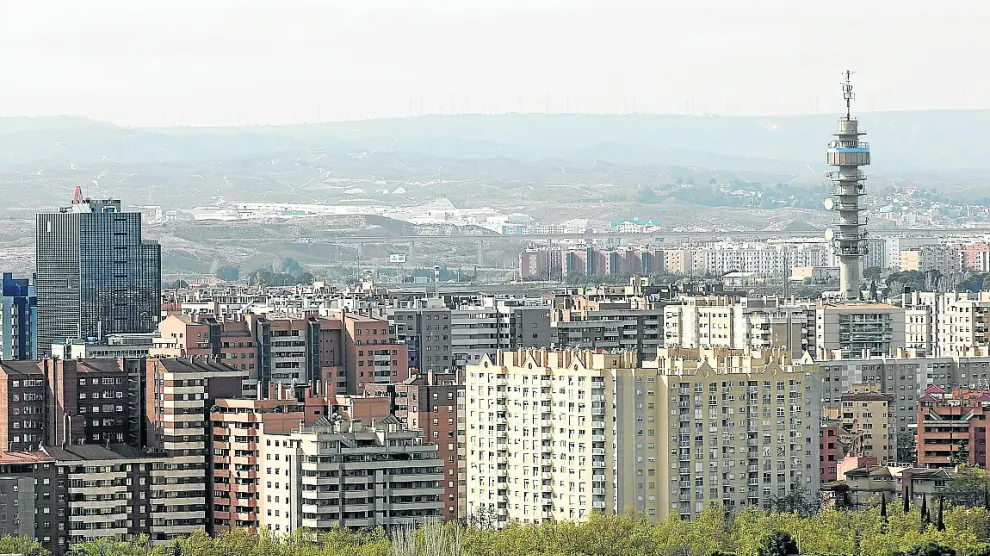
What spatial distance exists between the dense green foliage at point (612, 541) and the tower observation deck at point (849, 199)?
4115 centimetres

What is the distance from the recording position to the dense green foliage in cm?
2975

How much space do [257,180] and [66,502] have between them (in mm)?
135700

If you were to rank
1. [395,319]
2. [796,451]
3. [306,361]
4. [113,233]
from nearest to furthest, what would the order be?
[796,451]
[306,361]
[395,319]
[113,233]

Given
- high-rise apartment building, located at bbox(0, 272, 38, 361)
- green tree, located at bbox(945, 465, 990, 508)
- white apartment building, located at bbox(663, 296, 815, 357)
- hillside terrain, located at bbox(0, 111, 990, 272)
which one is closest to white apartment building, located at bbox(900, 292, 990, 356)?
white apartment building, located at bbox(663, 296, 815, 357)

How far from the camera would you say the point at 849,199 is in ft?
247

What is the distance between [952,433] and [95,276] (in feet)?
99.1

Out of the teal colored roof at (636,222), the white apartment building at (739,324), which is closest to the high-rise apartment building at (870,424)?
the white apartment building at (739,324)

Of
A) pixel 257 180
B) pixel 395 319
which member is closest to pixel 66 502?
pixel 395 319

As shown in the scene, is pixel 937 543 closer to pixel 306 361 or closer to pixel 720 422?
pixel 720 422

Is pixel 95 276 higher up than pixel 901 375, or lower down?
higher up

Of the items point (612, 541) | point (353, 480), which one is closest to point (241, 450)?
point (353, 480)

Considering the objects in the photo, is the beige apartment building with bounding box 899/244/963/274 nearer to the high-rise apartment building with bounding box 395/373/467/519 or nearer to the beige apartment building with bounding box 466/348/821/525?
the high-rise apartment building with bounding box 395/373/467/519

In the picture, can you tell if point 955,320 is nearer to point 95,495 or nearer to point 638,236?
point 95,495

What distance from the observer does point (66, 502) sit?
1313 inches
